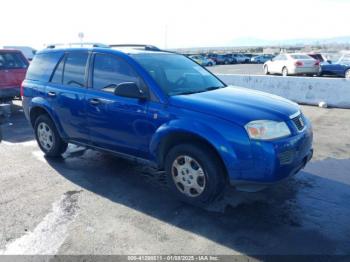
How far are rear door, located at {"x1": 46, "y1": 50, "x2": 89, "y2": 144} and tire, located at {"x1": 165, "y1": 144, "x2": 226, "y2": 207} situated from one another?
166 centimetres

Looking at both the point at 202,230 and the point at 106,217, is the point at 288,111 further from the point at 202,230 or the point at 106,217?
the point at 106,217

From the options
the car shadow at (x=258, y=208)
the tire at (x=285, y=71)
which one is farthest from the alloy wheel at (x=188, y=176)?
the tire at (x=285, y=71)

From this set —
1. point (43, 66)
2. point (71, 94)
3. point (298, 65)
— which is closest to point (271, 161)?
point (71, 94)

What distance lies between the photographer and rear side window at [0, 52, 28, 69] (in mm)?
11070

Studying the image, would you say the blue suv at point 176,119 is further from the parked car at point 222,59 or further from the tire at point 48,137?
the parked car at point 222,59

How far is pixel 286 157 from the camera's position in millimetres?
3896

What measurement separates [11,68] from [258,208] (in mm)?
9521

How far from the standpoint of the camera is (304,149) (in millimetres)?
4234

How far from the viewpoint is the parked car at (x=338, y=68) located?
1942 centimetres

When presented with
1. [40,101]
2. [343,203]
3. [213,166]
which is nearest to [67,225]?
[213,166]

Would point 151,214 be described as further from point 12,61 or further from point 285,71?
point 285,71

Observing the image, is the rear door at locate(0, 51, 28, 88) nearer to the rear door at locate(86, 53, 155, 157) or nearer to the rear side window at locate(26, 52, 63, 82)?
the rear side window at locate(26, 52, 63, 82)

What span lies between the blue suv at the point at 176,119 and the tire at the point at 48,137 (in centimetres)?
18

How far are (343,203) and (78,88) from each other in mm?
3885
